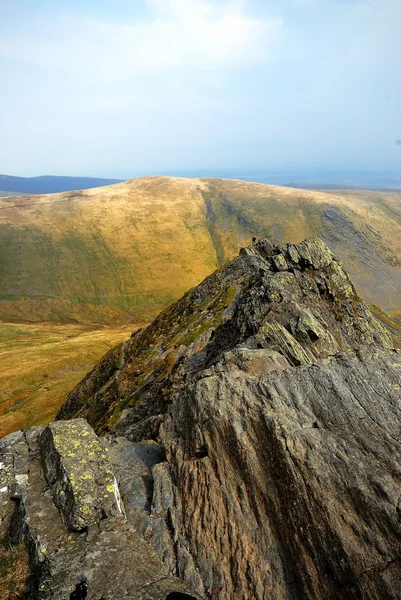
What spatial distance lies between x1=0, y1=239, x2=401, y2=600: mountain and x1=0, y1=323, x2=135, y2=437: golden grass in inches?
2442

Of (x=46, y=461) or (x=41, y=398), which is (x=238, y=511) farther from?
(x=41, y=398)

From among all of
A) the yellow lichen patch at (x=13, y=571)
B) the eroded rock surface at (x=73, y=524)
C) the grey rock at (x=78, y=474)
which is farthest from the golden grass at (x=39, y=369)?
the yellow lichen patch at (x=13, y=571)

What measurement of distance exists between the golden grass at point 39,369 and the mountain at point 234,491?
204 feet

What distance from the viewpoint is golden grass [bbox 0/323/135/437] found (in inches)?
3206

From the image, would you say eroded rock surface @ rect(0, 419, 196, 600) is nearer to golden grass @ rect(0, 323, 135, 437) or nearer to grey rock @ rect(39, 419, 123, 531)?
grey rock @ rect(39, 419, 123, 531)

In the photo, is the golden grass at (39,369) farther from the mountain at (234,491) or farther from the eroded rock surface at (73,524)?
the mountain at (234,491)

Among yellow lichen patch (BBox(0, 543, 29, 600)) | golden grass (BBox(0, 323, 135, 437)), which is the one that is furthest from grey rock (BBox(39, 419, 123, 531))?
golden grass (BBox(0, 323, 135, 437))

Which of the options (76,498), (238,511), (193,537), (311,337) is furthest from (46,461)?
(311,337)

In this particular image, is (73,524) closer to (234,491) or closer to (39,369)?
(234,491)

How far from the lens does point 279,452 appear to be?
18219 millimetres

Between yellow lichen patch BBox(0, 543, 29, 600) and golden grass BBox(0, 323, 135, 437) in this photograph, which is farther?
golden grass BBox(0, 323, 135, 437)

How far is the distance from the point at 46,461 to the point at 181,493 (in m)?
8.33

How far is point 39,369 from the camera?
110 metres

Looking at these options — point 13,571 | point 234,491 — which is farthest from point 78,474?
point 234,491
